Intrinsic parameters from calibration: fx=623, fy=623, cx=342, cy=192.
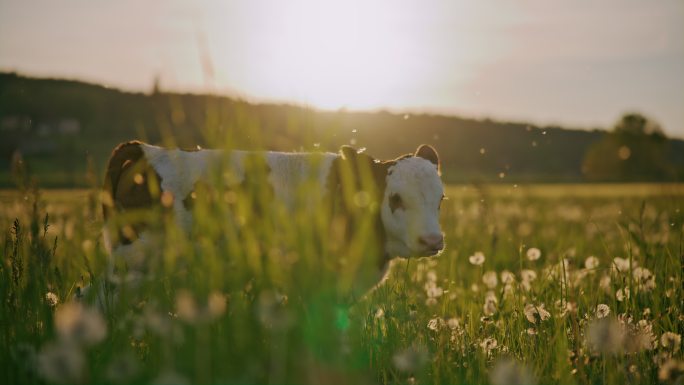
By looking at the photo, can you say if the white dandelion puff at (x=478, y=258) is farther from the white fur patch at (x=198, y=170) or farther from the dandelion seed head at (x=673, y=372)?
the dandelion seed head at (x=673, y=372)

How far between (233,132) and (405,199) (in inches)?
113

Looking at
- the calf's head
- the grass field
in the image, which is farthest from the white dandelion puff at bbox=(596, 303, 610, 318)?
the calf's head

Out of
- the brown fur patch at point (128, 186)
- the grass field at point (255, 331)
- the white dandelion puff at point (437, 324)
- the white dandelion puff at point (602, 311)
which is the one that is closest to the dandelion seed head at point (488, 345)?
the grass field at point (255, 331)

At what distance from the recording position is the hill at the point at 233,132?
3898 mm

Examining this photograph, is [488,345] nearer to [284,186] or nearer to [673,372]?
[673,372]

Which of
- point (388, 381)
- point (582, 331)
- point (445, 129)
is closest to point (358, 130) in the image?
point (388, 381)

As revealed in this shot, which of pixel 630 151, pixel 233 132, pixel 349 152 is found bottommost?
pixel 630 151

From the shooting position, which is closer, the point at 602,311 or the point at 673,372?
the point at 673,372

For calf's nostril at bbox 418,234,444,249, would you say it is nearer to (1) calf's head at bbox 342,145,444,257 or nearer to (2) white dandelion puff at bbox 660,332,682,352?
(1) calf's head at bbox 342,145,444,257

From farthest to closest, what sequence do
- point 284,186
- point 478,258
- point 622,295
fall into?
point 478,258
point 284,186
point 622,295

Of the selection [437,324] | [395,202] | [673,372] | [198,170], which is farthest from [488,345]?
[198,170]

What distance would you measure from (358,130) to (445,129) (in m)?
133

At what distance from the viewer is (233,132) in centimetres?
387

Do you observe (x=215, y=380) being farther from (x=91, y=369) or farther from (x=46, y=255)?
(x=46, y=255)
